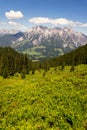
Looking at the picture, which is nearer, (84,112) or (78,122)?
(78,122)

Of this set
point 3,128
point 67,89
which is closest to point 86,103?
point 67,89

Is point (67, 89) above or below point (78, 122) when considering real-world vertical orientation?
above

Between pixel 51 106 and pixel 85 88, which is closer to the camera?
pixel 51 106

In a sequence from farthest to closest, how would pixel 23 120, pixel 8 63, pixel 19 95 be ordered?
pixel 8 63
pixel 19 95
pixel 23 120

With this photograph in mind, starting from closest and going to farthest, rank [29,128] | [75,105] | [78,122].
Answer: [29,128] → [78,122] → [75,105]

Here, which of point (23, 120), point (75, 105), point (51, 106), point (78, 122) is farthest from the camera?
point (75, 105)

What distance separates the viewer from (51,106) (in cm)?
2725

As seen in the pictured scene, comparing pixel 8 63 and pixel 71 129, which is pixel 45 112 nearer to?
pixel 71 129

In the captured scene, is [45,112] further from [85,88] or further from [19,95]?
[85,88]

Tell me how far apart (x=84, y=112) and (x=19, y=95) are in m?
9.70

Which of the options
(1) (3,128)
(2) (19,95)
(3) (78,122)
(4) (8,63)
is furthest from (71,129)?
(4) (8,63)

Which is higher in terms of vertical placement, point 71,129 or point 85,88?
point 85,88

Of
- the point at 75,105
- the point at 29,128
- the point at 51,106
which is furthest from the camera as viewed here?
the point at 75,105

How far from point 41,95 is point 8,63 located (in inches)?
4908
